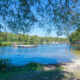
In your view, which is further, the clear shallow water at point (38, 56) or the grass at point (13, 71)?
the clear shallow water at point (38, 56)

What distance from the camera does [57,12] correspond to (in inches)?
147

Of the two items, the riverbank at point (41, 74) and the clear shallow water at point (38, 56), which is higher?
the riverbank at point (41, 74)

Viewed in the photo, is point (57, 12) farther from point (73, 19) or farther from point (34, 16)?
point (34, 16)

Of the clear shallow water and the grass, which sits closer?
the grass

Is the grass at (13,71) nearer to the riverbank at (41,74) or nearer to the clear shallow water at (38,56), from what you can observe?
the riverbank at (41,74)

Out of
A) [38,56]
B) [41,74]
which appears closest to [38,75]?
[41,74]

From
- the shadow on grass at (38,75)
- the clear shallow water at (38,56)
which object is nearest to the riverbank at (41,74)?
the shadow on grass at (38,75)

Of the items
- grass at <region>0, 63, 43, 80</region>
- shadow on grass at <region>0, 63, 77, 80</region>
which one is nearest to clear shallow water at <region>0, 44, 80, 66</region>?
grass at <region>0, 63, 43, 80</region>

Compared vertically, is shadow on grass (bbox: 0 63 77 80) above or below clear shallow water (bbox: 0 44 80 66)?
above

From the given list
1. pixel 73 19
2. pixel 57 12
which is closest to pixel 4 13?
pixel 57 12

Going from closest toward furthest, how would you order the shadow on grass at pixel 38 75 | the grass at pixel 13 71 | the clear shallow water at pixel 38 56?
the shadow on grass at pixel 38 75 < the grass at pixel 13 71 < the clear shallow water at pixel 38 56

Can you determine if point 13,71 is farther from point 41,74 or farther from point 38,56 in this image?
point 38,56

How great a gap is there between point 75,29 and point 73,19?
386 millimetres

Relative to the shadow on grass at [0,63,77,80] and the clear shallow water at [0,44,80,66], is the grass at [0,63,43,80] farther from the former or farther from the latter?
the clear shallow water at [0,44,80,66]
